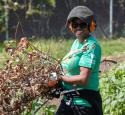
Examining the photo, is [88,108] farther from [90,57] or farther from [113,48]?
[113,48]

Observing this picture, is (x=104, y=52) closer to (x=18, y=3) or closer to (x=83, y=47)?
(x=18, y=3)

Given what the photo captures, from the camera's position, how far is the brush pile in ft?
13.4

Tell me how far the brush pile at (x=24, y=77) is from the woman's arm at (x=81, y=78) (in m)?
0.11

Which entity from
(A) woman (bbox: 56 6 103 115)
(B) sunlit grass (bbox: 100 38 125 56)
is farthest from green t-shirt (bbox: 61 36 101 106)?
(B) sunlit grass (bbox: 100 38 125 56)

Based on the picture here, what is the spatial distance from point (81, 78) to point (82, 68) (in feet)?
0.26

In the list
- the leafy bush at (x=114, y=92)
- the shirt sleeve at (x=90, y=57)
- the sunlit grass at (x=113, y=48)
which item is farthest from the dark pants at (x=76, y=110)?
the sunlit grass at (x=113, y=48)

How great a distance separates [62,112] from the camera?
437 cm

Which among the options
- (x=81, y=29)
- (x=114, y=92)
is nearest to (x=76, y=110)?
(x=81, y=29)

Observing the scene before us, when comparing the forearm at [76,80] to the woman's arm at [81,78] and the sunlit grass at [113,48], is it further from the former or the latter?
the sunlit grass at [113,48]

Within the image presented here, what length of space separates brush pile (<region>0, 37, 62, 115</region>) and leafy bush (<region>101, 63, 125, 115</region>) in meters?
1.54

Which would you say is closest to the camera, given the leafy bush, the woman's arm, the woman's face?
the woman's arm

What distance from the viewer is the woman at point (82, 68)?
4090mm

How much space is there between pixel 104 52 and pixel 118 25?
511cm

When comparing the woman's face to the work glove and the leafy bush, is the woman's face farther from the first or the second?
the leafy bush
